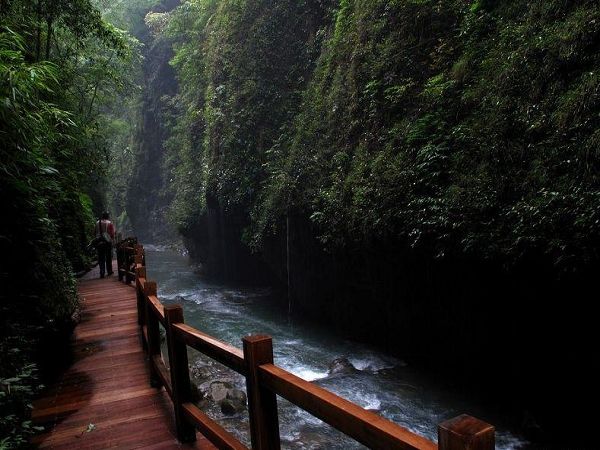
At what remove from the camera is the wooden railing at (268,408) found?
4.41 feet

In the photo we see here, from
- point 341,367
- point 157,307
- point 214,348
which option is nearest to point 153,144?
point 341,367

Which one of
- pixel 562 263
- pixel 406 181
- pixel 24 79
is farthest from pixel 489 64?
pixel 24 79

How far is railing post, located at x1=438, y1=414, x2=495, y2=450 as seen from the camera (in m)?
1.29

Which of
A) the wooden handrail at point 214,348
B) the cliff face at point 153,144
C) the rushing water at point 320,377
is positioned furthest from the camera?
the cliff face at point 153,144

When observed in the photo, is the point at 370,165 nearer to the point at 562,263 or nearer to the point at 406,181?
the point at 406,181

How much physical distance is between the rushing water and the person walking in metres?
3.07

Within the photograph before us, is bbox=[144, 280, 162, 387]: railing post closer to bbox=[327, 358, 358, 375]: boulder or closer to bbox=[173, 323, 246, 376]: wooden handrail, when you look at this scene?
bbox=[173, 323, 246, 376]: wooden handrail

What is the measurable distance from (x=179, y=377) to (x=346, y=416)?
2.49 m

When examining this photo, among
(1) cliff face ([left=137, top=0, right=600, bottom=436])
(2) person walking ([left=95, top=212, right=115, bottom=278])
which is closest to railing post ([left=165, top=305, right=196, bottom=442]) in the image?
(1) cliff face ([left=137, top=0, right=600, bottom=436])

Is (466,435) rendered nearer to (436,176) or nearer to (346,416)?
(346,416)

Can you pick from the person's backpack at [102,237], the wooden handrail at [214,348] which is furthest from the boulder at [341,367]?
the person's backpack at [102,237]

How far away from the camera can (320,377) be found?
8.89 m

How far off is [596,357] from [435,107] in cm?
525

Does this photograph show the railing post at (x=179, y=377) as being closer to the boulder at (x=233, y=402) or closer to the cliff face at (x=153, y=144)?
the boulder at (x=233, y=402)
